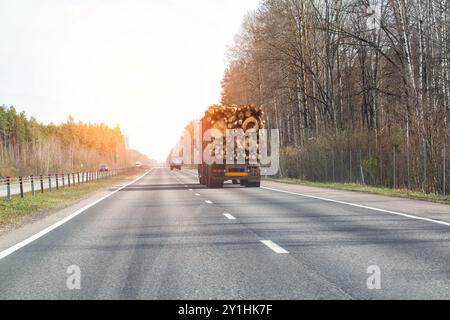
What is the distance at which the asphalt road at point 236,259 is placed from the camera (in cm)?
633

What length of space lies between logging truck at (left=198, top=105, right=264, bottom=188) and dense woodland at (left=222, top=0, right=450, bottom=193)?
585 cm

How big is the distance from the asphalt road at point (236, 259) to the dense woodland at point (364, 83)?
404 inches

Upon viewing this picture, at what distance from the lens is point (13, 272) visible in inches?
301

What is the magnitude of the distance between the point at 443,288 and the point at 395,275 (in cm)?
83

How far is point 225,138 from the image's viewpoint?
1271 inches

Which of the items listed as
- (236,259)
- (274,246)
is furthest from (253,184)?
(236,259)

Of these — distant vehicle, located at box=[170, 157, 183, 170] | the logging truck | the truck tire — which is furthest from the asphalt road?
distant vehicle, located at box=[170, 157, 183, 170]

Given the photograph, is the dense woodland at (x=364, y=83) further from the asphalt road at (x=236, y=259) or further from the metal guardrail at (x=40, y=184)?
the metal guardrail at (x=40, y=184)

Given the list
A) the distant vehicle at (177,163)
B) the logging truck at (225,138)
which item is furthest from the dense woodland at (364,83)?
the distant vehicle at (177,163)

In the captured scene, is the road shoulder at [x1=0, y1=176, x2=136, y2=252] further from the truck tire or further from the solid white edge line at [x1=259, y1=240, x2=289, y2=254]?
the truck tire

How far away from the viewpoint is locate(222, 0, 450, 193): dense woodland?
24391 mm

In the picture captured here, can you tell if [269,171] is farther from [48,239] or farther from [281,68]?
[48,239]

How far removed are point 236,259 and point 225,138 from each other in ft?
78.8
